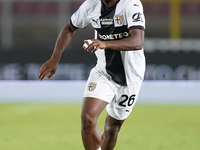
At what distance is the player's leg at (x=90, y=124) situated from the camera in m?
4.04

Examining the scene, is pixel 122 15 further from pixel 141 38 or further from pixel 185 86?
pixel 185 86

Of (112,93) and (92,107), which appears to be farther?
(112,93)

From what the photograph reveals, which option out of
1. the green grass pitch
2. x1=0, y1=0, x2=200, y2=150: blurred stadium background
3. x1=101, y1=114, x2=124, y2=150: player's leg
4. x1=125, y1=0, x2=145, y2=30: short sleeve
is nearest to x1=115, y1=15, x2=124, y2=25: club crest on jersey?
x1=125, y1=0, x2=145, y2=30: short sleeve

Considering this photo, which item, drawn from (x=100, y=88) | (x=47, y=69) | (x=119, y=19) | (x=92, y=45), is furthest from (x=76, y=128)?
(x=92, y=45)

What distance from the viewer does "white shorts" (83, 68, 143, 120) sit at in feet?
14.2

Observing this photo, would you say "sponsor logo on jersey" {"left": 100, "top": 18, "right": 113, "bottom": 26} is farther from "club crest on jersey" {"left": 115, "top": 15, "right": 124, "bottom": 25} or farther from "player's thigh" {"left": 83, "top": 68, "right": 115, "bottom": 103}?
"player's thigh" {"left": 83, "top": 68, "right": 115, "bottom": 103}

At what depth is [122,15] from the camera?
4.16 meters

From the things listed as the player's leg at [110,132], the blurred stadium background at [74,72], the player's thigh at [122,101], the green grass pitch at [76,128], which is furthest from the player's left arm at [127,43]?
the blurred stadium background at [74,72]

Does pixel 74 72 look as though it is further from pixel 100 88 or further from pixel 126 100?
pixel 100 88

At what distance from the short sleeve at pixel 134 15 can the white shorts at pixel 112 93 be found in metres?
0.71

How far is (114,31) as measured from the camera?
426 centimetres

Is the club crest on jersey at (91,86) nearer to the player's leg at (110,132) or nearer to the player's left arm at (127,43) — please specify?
the player's leg at (110,132)

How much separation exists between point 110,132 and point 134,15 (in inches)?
54.5

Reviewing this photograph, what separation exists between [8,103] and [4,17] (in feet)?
8.74
